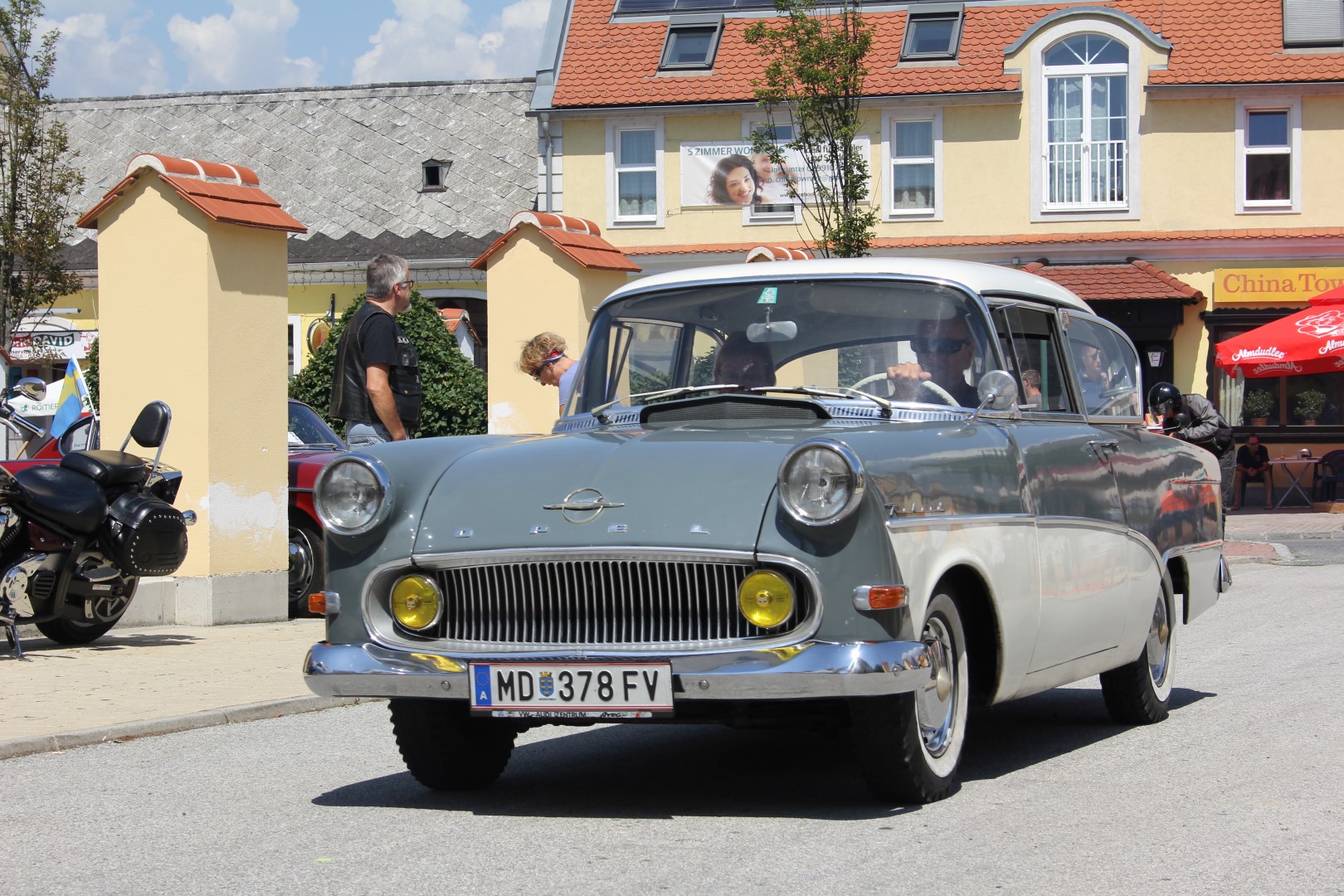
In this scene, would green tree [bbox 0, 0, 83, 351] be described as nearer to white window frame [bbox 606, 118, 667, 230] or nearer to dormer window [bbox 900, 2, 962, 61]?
white window frame [bbox 606, 118, 667, 230]

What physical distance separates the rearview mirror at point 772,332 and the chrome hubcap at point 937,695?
1.43m

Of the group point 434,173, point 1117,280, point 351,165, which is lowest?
point 1117,280

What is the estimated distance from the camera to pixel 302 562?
41.9ft

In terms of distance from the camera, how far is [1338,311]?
23.4 meters

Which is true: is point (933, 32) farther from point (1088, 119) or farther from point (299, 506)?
point (299, 506)

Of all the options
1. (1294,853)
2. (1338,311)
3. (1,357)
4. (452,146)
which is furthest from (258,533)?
(452,146)

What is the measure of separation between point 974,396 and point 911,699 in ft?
4.63

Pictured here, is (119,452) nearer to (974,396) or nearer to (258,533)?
(258,533)

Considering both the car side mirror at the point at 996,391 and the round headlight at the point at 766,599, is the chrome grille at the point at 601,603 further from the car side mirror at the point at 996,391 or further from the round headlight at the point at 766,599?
the car side mirror at the point at 996,391

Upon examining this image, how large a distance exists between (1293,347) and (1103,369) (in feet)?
53.9

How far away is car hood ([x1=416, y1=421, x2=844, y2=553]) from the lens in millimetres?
5215

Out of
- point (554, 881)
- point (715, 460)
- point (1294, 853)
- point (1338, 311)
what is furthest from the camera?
point (1338, 311)

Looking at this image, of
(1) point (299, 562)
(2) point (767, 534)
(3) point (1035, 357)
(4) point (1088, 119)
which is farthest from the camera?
(4) point (1088, 119)

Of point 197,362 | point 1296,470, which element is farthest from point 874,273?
point 1296,470
